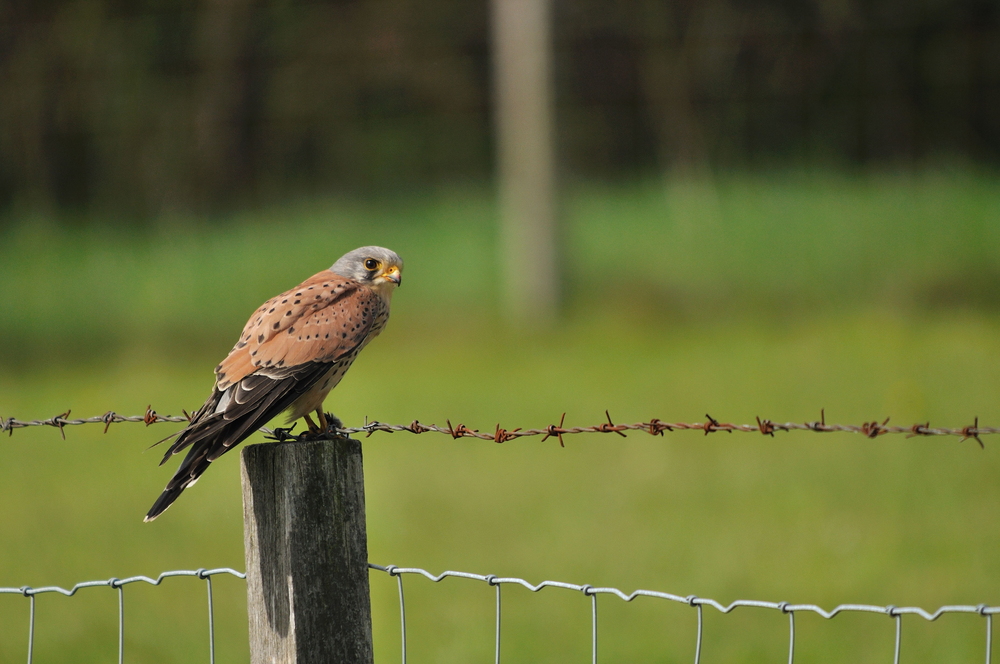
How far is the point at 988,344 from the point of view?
1052cm

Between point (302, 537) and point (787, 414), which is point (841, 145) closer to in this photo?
point (787, 414)

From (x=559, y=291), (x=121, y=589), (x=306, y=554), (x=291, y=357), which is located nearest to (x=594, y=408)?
(x=559, y=291)

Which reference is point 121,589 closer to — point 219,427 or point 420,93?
point 219,427

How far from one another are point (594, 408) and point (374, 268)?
614 centimetres

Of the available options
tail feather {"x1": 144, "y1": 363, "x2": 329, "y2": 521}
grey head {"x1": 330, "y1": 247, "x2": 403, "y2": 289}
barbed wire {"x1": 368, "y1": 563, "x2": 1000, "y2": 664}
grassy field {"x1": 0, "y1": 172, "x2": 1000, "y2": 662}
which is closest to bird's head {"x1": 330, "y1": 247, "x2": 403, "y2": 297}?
grey head {"x1": 330, "y1": 247, "x2": 403, "y2": 289}

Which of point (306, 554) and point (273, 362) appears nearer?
point (306, 554)

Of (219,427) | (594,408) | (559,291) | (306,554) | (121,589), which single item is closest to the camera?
(306,554)

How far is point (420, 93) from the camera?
551 inches

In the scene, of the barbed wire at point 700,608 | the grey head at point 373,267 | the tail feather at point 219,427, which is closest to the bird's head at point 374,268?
the grey head at point 373,267

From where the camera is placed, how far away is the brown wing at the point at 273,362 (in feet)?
8.45

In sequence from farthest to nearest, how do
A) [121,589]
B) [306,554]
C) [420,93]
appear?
[420,93] < [121,589] < [306,554]

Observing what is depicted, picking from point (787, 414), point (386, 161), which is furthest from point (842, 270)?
point (386, 161)

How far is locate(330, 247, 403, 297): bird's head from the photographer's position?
349cm

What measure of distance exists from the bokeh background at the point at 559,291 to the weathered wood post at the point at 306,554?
296 cm
